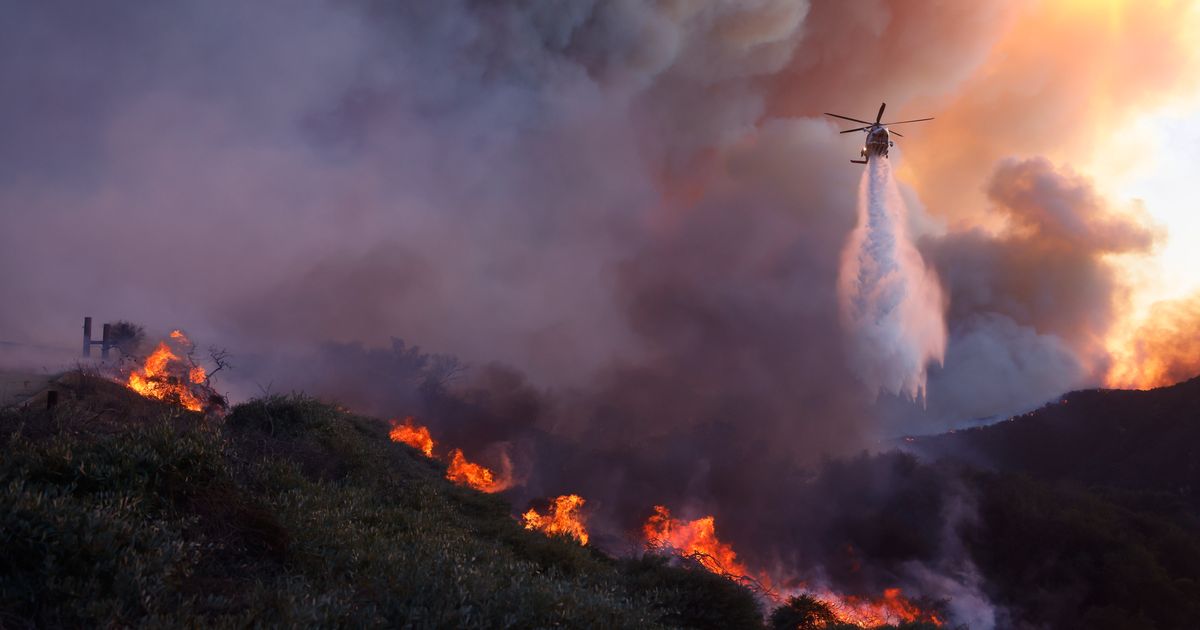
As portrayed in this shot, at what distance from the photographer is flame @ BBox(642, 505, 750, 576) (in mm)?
45250

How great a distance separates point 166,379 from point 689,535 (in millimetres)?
34931

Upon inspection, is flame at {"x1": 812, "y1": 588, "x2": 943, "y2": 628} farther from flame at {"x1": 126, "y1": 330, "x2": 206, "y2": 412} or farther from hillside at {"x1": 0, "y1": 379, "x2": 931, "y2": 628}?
flame at {"x1": 126, "y1": 330, "x2": 206, "y2": 412}

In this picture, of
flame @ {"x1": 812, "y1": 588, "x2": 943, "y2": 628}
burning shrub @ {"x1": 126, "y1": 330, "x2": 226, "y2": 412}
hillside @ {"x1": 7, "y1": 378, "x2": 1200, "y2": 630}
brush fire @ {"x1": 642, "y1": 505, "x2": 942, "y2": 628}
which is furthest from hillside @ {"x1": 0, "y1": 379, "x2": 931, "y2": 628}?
flame @ {"x1": 812, "y1": 588, "x2": 943, "y2": 628}

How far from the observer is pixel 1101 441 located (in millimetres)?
70875

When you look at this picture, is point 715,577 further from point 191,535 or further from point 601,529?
point 601,529

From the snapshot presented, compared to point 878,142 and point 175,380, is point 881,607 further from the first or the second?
point 175,380

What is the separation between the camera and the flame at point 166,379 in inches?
992

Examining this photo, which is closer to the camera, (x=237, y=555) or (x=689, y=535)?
(x=237, y=555)

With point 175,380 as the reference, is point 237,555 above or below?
below

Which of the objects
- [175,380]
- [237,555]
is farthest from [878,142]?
[237,555]

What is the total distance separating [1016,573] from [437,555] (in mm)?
47112

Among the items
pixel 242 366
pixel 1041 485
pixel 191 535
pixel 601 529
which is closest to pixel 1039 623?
pixel 1041 485

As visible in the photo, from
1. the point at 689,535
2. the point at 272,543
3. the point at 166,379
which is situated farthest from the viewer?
the point at 689,535

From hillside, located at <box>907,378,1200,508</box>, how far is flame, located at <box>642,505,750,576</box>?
116 ft
